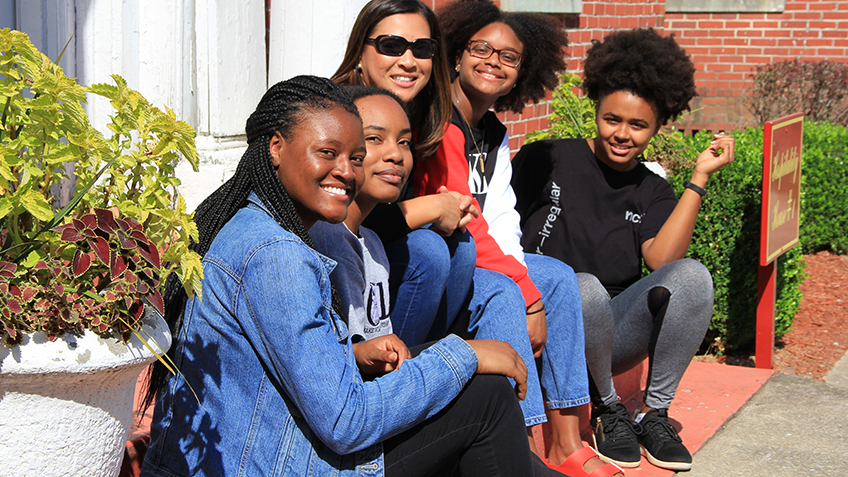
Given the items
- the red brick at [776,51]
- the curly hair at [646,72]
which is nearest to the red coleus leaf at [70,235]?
the curly hair at [646,72]

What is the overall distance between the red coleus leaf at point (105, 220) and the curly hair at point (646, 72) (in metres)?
2.70

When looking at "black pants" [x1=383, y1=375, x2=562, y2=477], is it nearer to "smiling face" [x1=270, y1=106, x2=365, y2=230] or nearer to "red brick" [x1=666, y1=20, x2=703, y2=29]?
"smiling face" [x1=270, y1=106, x2=365, y2=230]

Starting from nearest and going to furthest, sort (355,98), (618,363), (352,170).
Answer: (352,170)
(355,98)
(618,363)

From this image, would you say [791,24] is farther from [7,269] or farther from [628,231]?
[7,269]

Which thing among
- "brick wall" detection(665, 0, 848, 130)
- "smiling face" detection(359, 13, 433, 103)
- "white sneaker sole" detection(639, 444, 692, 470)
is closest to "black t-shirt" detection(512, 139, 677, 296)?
"white sneaker sole" detection(639, 444, 692, 470)

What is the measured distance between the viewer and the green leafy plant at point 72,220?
1.38m

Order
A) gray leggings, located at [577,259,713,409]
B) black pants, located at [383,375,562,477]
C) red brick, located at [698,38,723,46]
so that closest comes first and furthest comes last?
black pants, located at [383,375,562,477], gray leggings, located at [577,259,713,409], red brick, located at [698,38,723,46]

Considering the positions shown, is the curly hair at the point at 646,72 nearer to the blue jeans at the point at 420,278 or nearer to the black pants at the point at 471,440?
the blue jeans at the point at 420,278

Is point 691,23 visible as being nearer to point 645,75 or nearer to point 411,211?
point 645,75

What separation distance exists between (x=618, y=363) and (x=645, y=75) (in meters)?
1.33

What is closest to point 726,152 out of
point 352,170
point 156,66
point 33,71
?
point 352,170

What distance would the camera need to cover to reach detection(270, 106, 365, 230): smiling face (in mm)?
1860

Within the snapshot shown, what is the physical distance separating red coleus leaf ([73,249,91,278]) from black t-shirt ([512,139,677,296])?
233 cm

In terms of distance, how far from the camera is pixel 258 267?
1.64 metres
